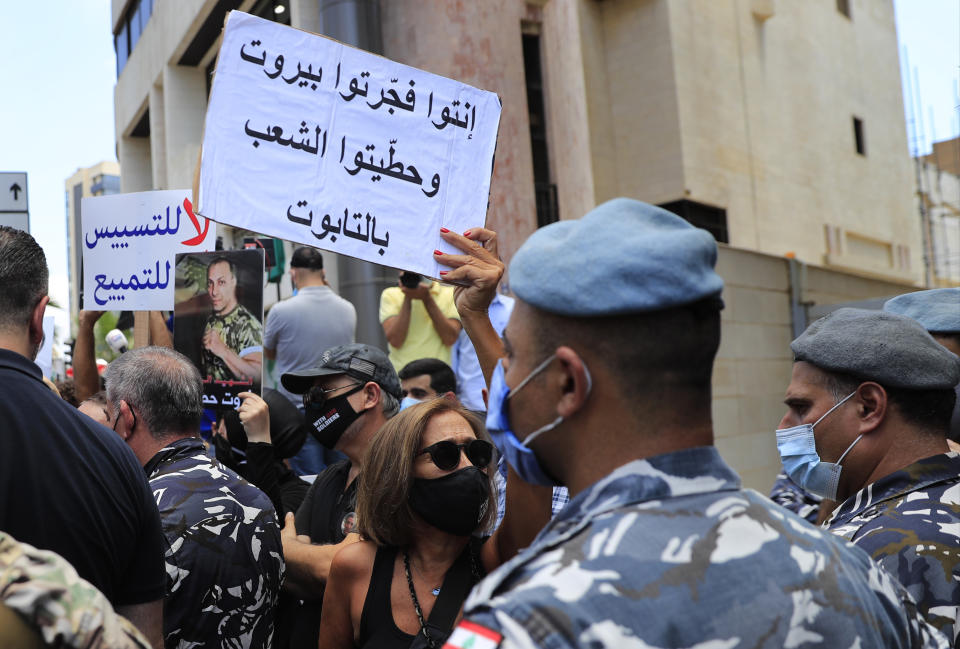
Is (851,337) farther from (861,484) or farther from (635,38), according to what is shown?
(635,38)

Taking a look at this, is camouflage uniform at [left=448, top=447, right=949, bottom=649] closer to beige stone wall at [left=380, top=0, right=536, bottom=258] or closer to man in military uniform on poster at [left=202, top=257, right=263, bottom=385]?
man in military uniform on poster at [left=202, top=257, right=263, bottom=385]

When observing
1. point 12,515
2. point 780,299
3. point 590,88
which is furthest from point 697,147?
point 12,515

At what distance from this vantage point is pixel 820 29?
20.2 metres

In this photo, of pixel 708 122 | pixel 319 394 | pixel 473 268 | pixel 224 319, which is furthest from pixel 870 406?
pixel 708 122

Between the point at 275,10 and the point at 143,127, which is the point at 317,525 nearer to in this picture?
the point at 275,10

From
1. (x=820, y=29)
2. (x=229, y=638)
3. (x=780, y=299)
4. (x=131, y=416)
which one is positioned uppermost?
(x=820, y=29)

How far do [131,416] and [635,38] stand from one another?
46.1 ft

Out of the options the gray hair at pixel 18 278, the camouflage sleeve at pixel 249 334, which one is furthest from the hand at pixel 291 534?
the gray hair at pixel 18 278

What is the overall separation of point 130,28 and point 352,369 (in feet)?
82.7

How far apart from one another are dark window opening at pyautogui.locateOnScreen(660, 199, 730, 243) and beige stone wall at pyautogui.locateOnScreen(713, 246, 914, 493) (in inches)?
102

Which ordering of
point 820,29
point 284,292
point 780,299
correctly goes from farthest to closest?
point 820,29
point 284,292
point 780,299

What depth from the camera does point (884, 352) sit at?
8.70 ft

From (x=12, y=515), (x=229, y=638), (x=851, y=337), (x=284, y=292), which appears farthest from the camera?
A: (x=284, y=292)

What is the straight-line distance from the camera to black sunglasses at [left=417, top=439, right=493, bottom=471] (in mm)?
2902
